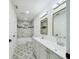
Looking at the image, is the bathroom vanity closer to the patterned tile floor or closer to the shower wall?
the patterned tile floor

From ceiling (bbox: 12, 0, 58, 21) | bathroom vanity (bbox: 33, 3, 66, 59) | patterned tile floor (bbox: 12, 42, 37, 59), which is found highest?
ceiling (bbox: 12, 0, 58, 21)

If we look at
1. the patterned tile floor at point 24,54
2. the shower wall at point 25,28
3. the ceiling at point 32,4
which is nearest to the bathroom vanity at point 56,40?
the ceiling at point 32,4

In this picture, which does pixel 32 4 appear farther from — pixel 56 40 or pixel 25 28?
pixel 25 28

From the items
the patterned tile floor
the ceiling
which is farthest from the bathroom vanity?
the patterned tile floor

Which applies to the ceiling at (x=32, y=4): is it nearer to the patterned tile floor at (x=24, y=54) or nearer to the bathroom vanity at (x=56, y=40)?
the bathroom vanity at (x=56, y=40)

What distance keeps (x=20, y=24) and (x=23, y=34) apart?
1309mm

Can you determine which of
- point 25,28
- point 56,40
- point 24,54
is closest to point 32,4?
point 56,40

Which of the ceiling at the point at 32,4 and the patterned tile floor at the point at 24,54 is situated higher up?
the ceiling at the point at 32,4

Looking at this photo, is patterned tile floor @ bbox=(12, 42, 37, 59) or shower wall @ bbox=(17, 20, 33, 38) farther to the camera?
shower wall @ bbox=(17, 20, 33, 38)

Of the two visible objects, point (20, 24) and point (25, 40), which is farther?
point (20, 24)
